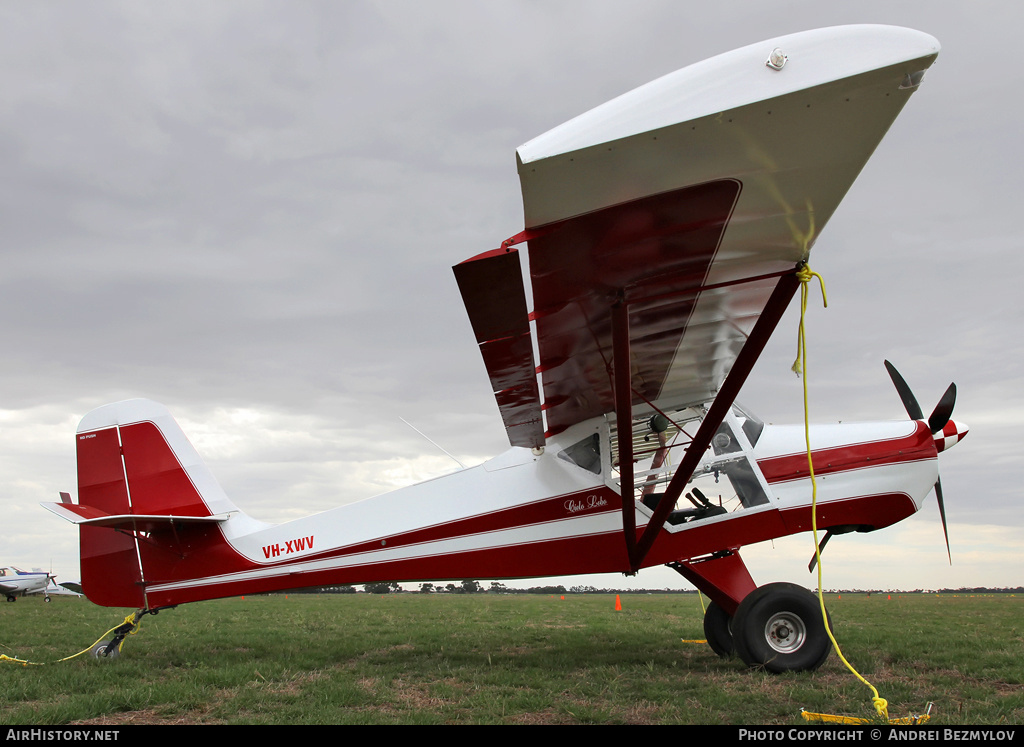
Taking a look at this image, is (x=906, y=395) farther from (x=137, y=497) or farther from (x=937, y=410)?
(x=137, y=497)

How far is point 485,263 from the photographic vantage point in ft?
12.3

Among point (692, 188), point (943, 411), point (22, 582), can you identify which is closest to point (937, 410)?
point (943, 411)

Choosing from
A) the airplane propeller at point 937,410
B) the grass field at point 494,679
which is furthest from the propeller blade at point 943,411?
the grass field at point 494,679

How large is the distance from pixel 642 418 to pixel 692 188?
389 cm

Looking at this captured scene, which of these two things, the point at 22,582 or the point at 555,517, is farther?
the point at 22,582

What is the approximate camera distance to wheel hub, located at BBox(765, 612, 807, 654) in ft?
Answer: 19.7

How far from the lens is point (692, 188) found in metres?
3.59

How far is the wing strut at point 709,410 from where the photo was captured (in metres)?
4.48

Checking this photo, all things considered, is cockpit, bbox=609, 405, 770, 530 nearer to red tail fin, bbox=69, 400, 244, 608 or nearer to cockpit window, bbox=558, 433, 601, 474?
cockpit window, bbox=558, 433, 601, 474

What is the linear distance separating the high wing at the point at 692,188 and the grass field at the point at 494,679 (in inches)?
104

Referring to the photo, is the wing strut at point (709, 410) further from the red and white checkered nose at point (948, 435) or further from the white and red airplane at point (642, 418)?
the red and white checkered nose at point (948, 435)

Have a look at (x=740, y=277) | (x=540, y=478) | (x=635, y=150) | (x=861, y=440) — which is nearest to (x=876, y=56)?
(x=635, y=150)

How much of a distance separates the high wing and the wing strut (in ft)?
A: 0.07

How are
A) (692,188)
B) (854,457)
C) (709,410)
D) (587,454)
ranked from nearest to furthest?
(692,188), (709,410), (854,457), (587,454)
